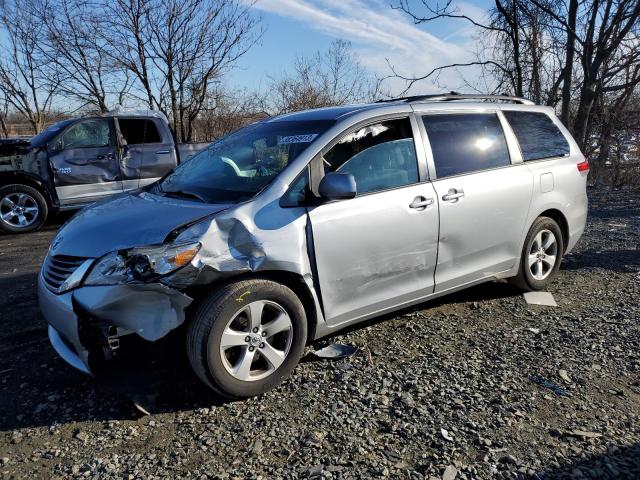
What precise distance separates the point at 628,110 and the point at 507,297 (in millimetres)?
10732

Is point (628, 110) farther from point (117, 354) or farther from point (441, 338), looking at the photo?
point (117, 354)

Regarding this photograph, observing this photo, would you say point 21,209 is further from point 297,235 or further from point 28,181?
point 297,235

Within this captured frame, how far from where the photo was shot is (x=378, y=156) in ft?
12.2

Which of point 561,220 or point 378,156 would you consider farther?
point 561,220

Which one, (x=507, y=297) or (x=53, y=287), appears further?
(x=507, y=297)

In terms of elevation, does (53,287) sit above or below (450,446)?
above

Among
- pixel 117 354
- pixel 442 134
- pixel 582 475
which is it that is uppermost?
pixel 442 134

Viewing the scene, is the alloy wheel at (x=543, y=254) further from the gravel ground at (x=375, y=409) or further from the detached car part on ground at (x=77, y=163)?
the detached car part on ground at (x=77, y=163)

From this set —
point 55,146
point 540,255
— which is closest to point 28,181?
point 55,146

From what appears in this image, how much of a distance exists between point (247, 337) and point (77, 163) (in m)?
7.04

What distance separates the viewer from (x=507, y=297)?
4.85 m

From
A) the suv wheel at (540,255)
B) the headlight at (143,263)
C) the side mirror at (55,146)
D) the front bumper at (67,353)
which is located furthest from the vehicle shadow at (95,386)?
the side mirror at (55,146)

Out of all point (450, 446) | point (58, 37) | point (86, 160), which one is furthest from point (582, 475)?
point (58, 37)

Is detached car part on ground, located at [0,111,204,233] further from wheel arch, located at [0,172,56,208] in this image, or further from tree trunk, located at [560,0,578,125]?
tree trunk, located at [560,0,578,125]
